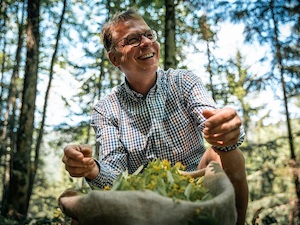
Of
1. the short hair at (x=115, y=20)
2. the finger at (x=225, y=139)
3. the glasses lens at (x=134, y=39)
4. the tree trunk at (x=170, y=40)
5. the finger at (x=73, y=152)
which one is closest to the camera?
the finger at (x=225, y=139)

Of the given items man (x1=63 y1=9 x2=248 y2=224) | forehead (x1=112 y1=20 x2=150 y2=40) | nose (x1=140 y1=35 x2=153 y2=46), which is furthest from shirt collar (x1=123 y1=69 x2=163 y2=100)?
forehead (x1=112 y1=20 x2=150 y2=40)

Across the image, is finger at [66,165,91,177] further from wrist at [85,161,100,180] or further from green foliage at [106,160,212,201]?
Answer: green foliage at [106,160,212,201]

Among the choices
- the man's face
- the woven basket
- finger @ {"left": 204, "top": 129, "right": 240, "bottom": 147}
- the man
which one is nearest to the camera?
the woven basket

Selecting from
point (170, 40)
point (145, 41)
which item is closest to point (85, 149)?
point (145, 41)

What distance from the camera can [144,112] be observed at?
7.33 ft

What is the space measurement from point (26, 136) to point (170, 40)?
339cm

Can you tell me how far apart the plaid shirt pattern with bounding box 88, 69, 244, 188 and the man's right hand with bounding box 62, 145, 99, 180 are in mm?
362

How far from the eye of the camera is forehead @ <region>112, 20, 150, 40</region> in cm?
235

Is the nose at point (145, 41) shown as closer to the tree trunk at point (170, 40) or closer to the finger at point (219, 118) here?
Result: the finger at point (219, 118)

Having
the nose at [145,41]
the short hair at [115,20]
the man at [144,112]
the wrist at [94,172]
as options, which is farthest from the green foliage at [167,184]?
the short hair at [115,20]

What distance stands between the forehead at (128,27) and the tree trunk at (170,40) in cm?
275

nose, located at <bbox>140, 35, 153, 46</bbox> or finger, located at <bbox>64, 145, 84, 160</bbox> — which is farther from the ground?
nose, located at <bbox>140, 35, 153, 46</bbox>

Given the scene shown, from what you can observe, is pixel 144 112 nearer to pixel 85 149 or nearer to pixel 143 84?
pixel 143 84

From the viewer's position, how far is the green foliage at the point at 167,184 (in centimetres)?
122
